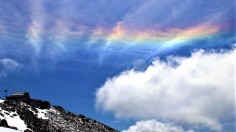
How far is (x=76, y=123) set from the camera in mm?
151750

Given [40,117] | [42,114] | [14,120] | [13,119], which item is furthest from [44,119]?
[14,120]

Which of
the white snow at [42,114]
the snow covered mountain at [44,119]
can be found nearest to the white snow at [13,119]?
the snow covered mountain at [44,119]

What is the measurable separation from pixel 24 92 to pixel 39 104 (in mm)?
9596

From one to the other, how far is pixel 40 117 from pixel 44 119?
1.45 m

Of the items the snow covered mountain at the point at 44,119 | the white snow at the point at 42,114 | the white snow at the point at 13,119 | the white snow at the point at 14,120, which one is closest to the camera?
the white snow at the point at 14,120

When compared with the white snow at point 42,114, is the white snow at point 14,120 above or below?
below

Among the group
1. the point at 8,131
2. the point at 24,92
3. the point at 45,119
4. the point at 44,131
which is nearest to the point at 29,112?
the point at 45,119

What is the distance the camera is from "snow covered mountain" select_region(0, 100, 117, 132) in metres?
119

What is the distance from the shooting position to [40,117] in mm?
138250

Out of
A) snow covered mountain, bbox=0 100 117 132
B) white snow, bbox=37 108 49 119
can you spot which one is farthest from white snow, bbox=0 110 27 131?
white snow, bbox=37 108 49 119

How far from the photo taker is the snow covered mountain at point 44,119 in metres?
119

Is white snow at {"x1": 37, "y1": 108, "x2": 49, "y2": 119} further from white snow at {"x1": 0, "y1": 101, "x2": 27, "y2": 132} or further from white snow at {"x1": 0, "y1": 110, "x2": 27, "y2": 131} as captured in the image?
white snow at {"x1": 0, "y1": 110, "x2": 27, "y2": 131}

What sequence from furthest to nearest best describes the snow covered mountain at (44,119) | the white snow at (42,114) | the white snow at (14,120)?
the white snow at (42,114), the snow covered mountain at (44,119), the white snow at (14,120)

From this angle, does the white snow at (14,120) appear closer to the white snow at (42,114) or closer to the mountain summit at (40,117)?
the mountain summit at (40,117)
